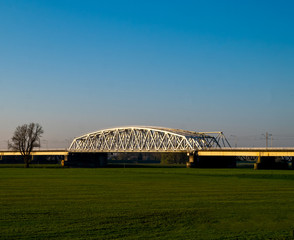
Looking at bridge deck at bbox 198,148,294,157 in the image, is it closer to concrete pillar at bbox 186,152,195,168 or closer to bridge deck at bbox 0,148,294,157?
bridge deck at bbox 0,148,294,157

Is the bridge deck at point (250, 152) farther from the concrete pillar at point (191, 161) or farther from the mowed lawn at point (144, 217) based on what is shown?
the mowed lawn at point (144, 217)

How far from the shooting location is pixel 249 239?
48.0 ft

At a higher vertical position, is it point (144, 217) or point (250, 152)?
point (250, 152)

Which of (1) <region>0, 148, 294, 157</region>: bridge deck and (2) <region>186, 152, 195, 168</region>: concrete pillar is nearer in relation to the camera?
(1) <region>0, 148, 294, 157</region>: bridge deck

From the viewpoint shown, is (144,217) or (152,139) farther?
(152,139)

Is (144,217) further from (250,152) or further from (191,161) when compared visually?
(191,161)

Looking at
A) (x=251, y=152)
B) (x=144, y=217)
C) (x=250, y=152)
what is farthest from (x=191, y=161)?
(x=144, y=217)

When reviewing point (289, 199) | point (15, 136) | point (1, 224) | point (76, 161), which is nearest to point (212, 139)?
point (76, 161)

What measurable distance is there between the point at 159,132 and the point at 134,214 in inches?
6008

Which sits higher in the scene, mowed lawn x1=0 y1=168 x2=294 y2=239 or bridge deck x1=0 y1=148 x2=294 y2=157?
bridge deck x1=0 y1=148 x2=294 y2=157

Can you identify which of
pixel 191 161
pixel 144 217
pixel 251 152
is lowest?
pixel 144 217

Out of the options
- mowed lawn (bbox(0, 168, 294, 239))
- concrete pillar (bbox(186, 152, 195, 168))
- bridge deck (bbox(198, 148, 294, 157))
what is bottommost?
mowed lawn (bbox(0, 168, 294, 239))

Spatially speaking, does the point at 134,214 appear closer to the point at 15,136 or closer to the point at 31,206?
the point at 31,206

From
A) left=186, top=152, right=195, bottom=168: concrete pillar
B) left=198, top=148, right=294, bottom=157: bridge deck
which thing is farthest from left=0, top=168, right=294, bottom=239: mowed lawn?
left=186, top=152, right=195, bottom=168: concrete pillar
